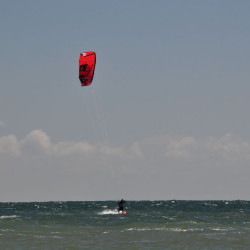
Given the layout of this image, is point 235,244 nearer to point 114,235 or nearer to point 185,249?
point 185,249

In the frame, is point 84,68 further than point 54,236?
Yes

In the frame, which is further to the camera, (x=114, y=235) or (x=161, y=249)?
(x=114, y=235)

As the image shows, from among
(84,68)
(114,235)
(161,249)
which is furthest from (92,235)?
(84,68)

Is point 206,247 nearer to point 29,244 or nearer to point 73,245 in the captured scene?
point 73,245

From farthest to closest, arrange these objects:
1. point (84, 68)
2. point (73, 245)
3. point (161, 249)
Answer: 1. point (84, 68)
2. point (73, 245)
3. point (161, 249)

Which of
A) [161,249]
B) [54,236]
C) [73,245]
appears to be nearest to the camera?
[161,249]

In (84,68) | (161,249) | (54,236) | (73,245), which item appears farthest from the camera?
(84,68)

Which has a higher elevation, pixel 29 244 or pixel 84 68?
pixel 84 68

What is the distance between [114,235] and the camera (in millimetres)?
27844

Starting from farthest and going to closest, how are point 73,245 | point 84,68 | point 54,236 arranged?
1. point 84,68
2. point 54,236
3. point 73,245

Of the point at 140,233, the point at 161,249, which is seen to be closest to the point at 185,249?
the point at 161,249

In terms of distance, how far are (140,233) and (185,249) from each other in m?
6.63

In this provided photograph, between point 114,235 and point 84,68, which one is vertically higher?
point 84,68

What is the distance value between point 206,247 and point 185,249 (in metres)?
1.09
